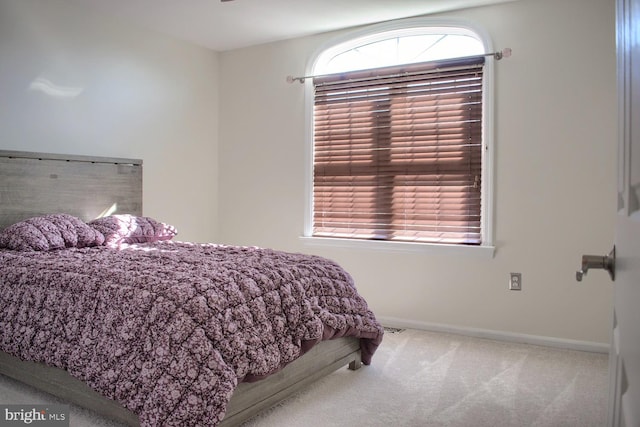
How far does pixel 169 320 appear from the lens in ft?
6.32

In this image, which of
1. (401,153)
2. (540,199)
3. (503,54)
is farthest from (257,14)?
(540,199)

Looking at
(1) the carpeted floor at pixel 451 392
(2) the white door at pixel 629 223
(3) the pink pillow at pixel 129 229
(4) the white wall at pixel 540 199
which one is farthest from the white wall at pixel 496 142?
(2) the white door at pixel 629 223

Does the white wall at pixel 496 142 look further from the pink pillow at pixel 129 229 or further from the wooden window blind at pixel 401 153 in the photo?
the pink pillow at pixel 129 229

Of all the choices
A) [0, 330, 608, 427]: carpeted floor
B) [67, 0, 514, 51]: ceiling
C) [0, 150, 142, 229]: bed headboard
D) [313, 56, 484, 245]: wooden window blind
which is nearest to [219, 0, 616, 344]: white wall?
[313, 56, 484, 245]: wooden window blind

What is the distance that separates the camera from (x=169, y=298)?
78.3 inches

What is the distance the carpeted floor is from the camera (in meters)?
2.33

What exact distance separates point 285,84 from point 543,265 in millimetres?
2482

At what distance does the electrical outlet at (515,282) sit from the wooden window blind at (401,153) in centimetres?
34

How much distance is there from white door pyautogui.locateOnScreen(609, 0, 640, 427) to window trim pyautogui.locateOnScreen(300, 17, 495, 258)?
2.98 metres

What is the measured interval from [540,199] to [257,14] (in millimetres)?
2368

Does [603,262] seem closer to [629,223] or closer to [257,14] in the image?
[629,223]

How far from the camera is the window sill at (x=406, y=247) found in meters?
3.67

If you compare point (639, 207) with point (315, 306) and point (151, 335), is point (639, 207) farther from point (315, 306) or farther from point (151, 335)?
point (315, 306)

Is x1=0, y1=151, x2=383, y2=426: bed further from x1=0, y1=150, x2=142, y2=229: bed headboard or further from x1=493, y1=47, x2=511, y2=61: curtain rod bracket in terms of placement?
x1=493, y1=47, x2=511, y2=61: curtain rod bracket
